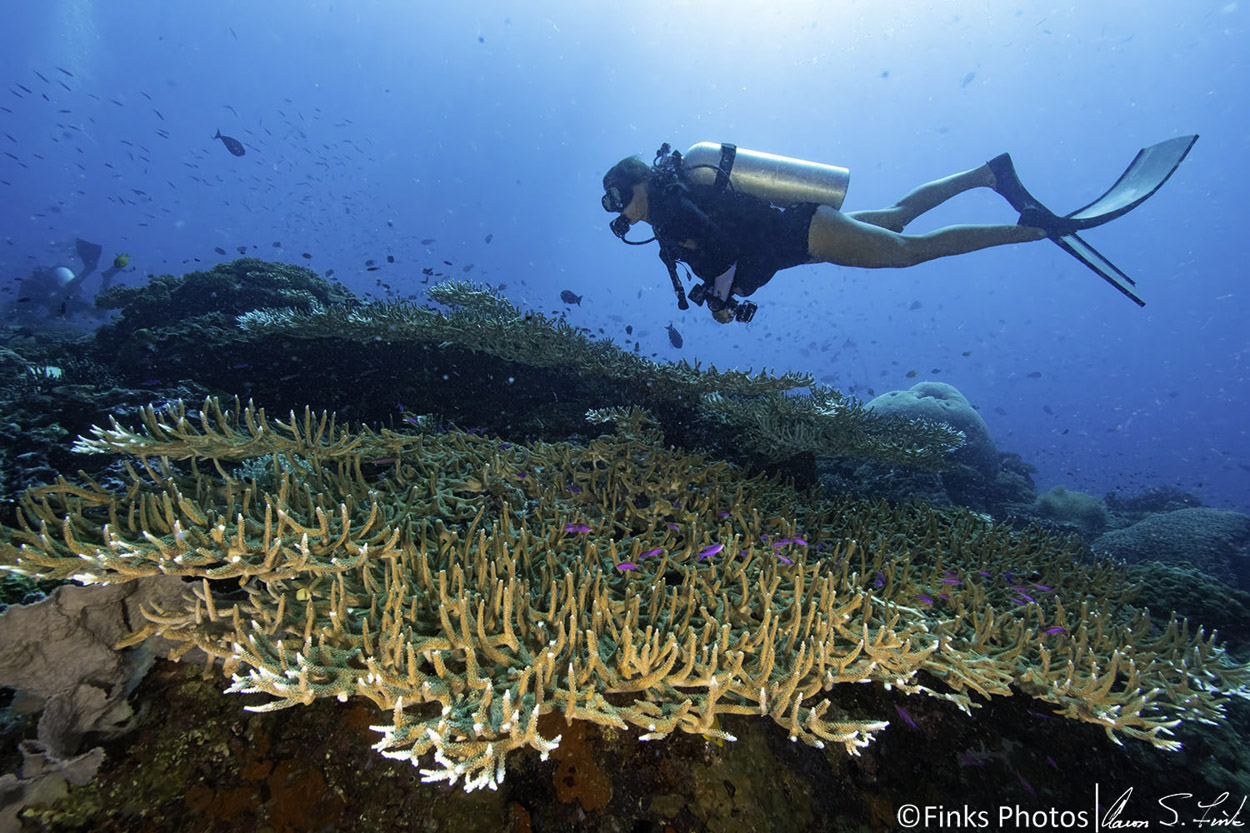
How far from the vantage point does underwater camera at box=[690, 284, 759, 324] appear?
605 centimetres

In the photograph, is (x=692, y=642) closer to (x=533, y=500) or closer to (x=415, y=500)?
(x=533, y=500)

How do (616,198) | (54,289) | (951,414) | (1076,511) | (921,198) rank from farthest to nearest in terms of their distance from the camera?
1. (54,289)
2. (951,414)
3. (1076,511)
4. (921,198)
5. (616,198)

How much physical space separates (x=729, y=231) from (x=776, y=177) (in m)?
0.99

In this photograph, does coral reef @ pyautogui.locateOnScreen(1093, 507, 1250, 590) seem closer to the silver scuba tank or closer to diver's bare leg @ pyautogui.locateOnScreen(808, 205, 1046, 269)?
diver's bare leg @ pyautogui.locateOnScreen(808, 205, 1046, 269)

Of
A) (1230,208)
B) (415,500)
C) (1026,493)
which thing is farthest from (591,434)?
(1230,208)

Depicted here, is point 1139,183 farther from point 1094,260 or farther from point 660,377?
point 660,377

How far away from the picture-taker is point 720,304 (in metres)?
6.17

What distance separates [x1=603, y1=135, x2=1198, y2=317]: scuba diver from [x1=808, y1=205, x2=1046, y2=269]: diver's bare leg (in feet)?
0.04

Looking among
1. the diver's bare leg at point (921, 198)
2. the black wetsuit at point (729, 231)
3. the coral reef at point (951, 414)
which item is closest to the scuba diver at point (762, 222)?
the black wetsuit at point (729, 231)

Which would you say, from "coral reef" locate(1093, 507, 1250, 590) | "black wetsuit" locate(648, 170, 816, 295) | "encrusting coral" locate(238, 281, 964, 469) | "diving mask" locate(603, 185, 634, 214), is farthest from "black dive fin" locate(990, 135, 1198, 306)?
"coral reef" locate(1093, 507, 1250, 590)

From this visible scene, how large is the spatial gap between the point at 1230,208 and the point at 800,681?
492 ft

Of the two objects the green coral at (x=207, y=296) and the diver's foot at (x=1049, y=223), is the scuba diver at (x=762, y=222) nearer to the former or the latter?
the diver's foot at (x=1049, y=223)

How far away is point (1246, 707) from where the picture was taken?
12.1 feet

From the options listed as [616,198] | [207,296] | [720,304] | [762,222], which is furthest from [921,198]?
[207,296]
